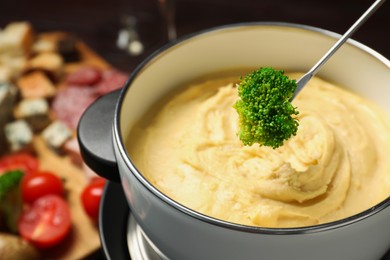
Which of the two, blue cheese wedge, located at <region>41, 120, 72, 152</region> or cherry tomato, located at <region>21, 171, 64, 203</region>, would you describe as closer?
cherry tomato, located at <region>21, 171, 64, 203</region>

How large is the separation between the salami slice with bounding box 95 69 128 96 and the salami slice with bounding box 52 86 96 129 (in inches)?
1.5

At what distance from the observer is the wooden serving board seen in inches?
64.9

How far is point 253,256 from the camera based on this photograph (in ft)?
2.78

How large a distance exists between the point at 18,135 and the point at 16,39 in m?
0.55

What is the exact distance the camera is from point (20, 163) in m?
1.92

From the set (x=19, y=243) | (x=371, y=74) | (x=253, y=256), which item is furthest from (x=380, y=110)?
(x=19, y=243)

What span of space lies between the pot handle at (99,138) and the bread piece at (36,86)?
1128mm

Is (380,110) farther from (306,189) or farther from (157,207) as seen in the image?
(157,207)

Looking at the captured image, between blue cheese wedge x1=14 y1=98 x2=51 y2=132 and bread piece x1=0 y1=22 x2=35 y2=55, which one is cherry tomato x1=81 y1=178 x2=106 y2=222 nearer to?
blue cheese wedge x1=14 y1=98 x2=51 y2=132

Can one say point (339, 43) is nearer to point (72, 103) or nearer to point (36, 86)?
point (72, 103)

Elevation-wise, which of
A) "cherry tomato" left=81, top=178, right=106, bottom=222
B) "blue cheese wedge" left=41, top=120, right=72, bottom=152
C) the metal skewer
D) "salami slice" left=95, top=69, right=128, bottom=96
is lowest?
"blue cheese wedge" left=41, top=120, right=72, bottom=152

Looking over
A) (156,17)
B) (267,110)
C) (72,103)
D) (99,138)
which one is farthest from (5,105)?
(267,110)

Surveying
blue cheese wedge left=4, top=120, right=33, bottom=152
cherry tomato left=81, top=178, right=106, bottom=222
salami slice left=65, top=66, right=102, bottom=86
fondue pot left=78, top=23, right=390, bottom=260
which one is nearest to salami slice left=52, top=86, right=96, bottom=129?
salami slice left=65, top=66, right=102, bottom=86

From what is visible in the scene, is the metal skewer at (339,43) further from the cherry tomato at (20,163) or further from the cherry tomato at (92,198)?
the cherry tomato at (20,163)
